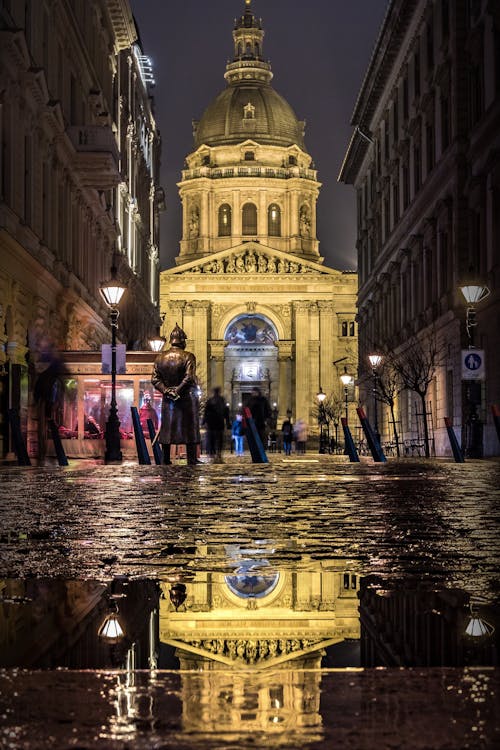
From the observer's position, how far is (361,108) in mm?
56094

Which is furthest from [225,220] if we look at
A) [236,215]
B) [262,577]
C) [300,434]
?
[262,577]

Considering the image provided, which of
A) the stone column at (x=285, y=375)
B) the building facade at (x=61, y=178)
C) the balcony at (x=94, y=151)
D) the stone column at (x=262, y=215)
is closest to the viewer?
the building facade at (x=61, y=178)

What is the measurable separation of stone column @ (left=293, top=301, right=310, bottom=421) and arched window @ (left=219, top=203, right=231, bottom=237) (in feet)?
49.8

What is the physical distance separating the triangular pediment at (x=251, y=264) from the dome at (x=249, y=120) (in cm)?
1862

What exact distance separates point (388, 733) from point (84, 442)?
28.4 m

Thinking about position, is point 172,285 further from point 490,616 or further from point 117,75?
point 490,616

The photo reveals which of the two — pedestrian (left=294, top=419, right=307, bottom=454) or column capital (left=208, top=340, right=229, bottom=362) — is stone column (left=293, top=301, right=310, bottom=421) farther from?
pedestrian (left=294, top=419, right=307, bottom=454)

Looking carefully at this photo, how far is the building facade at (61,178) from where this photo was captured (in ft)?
79.1

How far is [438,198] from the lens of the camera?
36.8m

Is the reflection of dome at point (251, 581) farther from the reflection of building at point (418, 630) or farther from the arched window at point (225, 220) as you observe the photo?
the arched window at point (225, 220)

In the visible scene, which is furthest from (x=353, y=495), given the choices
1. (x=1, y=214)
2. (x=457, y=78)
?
(x=457, y=78)

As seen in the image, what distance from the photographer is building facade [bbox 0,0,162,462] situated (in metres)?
24.1

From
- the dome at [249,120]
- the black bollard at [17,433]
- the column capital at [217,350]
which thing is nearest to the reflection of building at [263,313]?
the column capital at [217,350]

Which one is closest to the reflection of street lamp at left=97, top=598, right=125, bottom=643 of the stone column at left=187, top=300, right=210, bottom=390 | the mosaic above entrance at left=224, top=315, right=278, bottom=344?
the stone column at left=187, top=300, right=210, bottom=390
